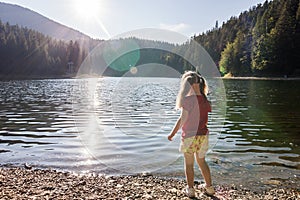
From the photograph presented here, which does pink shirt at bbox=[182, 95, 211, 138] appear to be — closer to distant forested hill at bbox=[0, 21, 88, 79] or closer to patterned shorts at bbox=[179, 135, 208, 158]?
patterned shorts at bbox=[179, 135, 208, 158]

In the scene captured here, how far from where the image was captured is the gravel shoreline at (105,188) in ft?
22.0

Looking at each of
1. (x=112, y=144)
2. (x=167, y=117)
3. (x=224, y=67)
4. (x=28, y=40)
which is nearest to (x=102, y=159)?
(x=112, y=144)

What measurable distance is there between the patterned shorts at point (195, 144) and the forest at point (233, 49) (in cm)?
4407

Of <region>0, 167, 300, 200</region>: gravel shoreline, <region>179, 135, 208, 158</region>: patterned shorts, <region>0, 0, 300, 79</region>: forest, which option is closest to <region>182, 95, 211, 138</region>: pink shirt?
<region>179, 135, 208, 158</region>: patterned shorts

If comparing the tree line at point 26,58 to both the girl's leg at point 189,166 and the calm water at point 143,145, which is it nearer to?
the calm water at point 143,145

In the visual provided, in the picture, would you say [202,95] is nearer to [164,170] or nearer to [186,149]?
[186,149]

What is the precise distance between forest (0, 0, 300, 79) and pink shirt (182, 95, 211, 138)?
145ft

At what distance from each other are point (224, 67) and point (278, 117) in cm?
10935

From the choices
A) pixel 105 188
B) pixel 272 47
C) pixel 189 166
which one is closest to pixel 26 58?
pixel 272 47

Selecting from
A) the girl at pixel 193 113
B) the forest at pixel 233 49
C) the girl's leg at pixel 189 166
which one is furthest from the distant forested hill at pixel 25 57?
the girl at pixel 193 113

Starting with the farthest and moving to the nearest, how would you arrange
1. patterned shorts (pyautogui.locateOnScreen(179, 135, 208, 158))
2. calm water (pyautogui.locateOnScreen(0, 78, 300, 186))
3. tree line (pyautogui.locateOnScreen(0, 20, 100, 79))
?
tree line (pyautogui.locateOnScreen(0, 20, 100, 79)) < calm water (pyautogui.locateOnScreen(0, 78, 300, 186)) < patterned shorts (pyautogui.locateOnScreen(179, 135, 208, 158))

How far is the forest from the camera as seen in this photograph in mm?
93938

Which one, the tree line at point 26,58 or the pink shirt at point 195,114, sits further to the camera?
the tree line at point 26,58

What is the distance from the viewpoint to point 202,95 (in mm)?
6672
